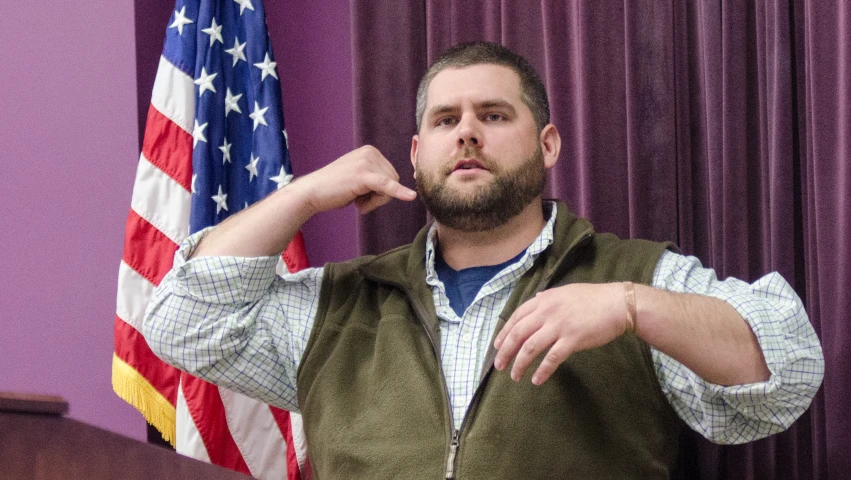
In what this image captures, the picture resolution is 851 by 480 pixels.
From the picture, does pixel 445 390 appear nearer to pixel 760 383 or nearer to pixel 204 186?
pixel 760 383

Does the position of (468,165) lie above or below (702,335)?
above

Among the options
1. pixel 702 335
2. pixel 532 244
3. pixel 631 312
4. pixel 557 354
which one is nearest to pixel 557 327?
pixel 557 354

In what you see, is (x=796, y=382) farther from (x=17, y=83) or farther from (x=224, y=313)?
(x=17, y=83)

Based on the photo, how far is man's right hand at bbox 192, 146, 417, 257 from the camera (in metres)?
1.98

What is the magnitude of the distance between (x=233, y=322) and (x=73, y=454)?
101 centimetres

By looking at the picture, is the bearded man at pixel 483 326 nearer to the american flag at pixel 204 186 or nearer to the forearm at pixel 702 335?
the forearm at pixel 702 335

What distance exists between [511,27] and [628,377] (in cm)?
100

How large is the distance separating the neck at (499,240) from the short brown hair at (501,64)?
199 mm

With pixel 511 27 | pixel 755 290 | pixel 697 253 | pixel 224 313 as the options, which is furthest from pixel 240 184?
pixel 755 290

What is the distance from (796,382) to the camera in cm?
158

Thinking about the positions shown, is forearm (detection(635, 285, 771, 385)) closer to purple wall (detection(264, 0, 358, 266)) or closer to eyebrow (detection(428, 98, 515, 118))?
eyebrow (detection(428, 98, 515, 118))

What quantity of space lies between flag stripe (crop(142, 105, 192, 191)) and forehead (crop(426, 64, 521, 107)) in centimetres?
67

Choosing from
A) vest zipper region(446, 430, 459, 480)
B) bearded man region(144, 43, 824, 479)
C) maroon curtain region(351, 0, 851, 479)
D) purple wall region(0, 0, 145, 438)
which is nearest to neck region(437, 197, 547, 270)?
bearded man region(144, 43, 824, 479)

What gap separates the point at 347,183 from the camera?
6.53 feet
